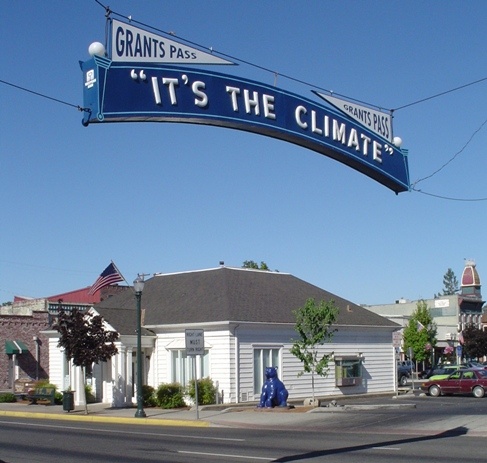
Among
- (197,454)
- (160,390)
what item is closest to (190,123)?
(197,454)

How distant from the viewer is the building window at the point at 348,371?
37.3 m

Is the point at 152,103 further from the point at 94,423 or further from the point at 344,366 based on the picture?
the point at 344,366

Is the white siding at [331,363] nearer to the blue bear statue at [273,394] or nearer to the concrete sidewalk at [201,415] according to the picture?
the concrete sidewalk at [201,415]

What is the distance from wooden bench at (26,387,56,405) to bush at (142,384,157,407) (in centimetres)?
530

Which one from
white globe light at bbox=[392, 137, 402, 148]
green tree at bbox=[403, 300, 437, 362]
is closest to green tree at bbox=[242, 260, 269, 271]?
green tree at bbox=[403, 300, 437, 362]

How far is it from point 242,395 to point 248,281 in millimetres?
7253

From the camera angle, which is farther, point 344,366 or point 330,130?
point 344,366

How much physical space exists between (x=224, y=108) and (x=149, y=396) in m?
24.5

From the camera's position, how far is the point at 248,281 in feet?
127

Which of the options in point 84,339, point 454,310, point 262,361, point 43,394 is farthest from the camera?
point 454,310

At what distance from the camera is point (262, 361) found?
34.2 meters

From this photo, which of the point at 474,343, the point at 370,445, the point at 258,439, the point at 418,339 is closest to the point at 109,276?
the point at 258,439

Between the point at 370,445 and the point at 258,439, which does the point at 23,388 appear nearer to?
the point at 258,439

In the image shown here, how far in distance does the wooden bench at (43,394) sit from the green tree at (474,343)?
4907cm
